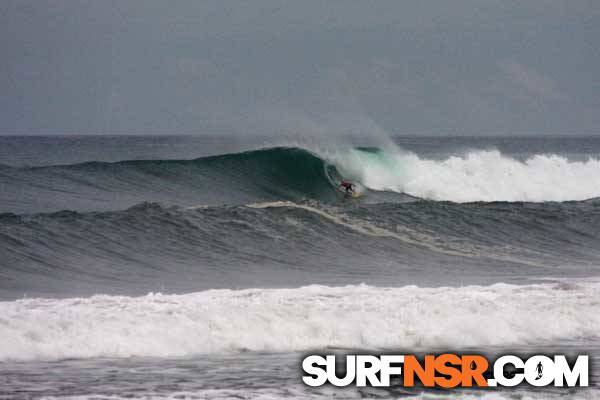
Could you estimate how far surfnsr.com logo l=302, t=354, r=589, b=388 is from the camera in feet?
26.1

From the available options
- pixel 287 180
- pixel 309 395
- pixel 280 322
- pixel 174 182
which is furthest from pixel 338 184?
pixel 309 395

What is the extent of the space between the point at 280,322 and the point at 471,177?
896 inches

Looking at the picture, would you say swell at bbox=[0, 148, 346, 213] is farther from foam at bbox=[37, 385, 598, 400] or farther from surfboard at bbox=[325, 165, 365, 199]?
foam at bbox=[37, 385, 598, 400]

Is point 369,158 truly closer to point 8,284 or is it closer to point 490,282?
point 490,282

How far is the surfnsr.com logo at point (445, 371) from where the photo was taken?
7.96m

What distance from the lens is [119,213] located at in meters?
17.5

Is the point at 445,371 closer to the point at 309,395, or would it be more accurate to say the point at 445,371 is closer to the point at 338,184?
the point at 309,395

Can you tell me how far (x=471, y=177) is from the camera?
31.7 meters

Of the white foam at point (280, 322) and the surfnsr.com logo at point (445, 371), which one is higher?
the white foam at point (280, 322)

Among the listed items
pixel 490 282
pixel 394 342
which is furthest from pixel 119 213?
pixel 394 342

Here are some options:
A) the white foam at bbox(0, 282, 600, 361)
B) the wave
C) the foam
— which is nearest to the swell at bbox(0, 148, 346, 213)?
the wave

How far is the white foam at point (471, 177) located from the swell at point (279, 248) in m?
7.70

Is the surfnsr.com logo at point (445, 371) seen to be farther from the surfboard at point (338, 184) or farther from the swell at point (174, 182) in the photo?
the surfboard at point (338, 184)

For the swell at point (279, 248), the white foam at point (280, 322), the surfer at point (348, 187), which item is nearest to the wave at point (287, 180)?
the surfer at point (348, 187)
